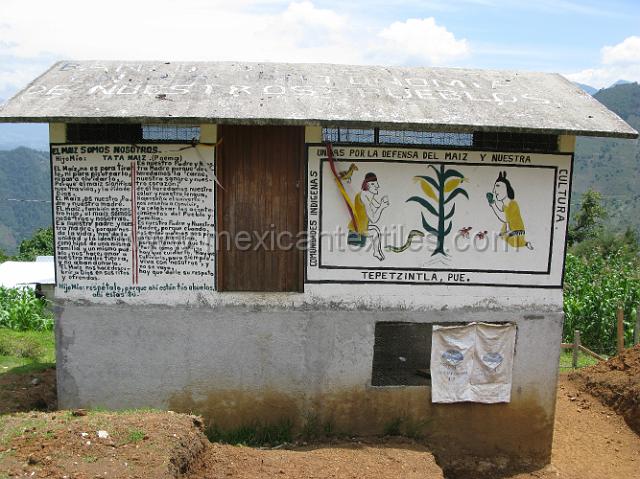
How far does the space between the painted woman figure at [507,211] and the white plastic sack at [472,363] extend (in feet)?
3.93

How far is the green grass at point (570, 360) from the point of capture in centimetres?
1359

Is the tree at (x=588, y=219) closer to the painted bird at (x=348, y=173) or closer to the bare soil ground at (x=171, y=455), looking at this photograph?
the bare soil ground at (x=171, y=455)

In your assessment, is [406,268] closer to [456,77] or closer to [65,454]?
[456,77]

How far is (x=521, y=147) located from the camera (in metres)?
7.87

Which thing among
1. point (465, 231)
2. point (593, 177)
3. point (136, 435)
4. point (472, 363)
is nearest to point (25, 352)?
point (136, 435)

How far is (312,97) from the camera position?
25.0 feet

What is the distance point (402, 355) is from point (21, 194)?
476 ft

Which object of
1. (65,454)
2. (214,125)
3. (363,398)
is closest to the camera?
(65,454)

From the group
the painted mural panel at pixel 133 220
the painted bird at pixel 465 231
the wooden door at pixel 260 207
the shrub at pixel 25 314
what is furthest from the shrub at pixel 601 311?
the shrub at pixel 25 314

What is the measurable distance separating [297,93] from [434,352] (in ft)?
13.0

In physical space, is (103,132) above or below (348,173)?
above

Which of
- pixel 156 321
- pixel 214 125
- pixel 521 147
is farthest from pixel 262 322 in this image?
pixel 521 147

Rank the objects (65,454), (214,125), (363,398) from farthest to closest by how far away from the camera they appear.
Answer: (363,398) → (214,125) → (65,454)

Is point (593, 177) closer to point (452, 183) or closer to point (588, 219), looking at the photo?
point (588, 219)
